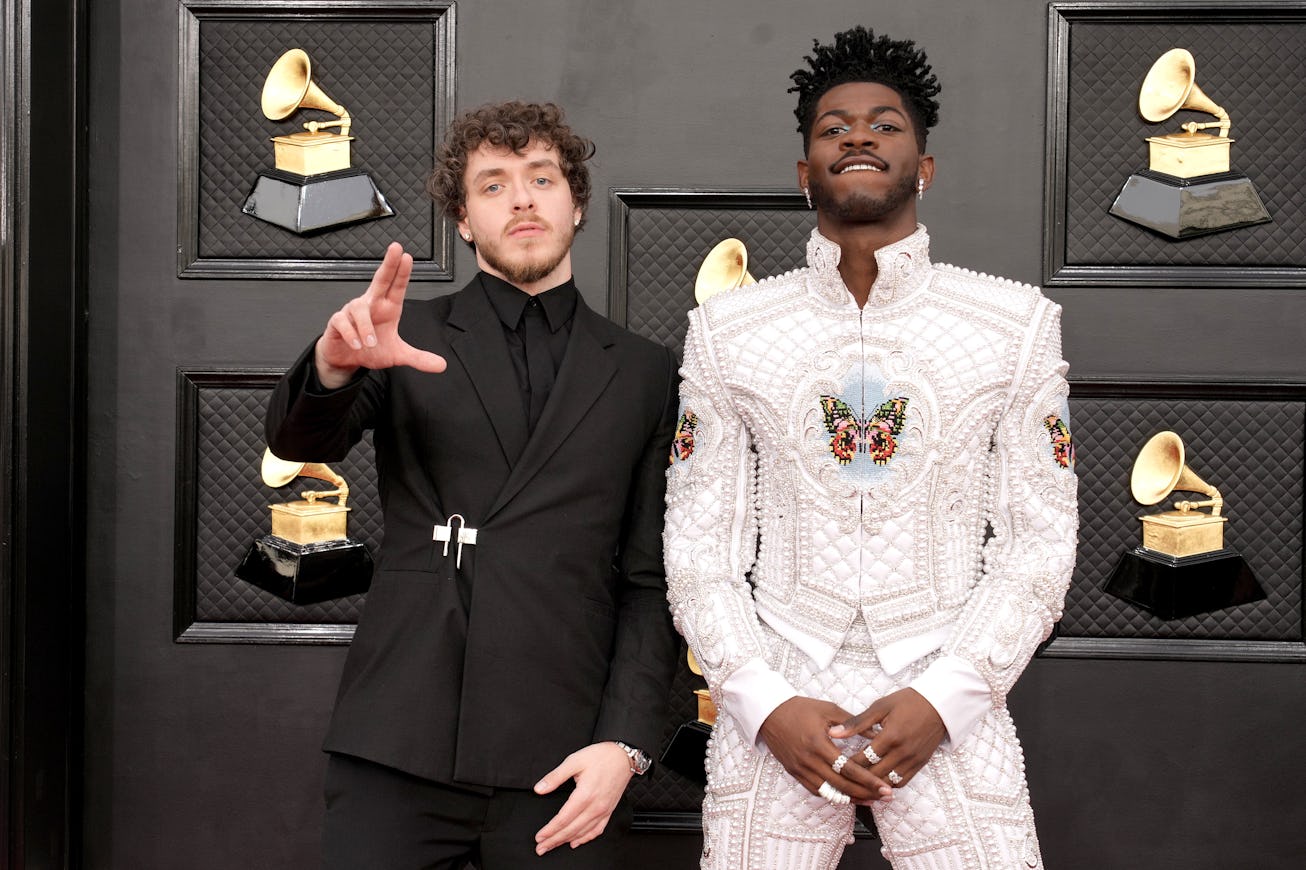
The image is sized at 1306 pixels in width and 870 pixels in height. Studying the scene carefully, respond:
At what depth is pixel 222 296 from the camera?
9.39 feet

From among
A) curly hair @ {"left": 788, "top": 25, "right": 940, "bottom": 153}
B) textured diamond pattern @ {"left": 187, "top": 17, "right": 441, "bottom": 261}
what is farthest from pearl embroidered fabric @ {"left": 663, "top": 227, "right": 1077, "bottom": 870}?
textured diamond pattern @ {"left": 187, "top": 17, "right": 441, "bottom": 261}

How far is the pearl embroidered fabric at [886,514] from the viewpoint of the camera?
1869 mm

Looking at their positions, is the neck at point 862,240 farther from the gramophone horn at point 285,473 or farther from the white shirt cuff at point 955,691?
the gramophone horn at point 285,473

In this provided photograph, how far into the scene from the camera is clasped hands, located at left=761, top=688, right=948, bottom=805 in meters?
1.78

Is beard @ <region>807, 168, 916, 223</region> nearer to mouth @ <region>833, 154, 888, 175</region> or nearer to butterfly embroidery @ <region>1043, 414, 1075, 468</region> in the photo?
mouth @ <region>833, 154, 888, 175</region>

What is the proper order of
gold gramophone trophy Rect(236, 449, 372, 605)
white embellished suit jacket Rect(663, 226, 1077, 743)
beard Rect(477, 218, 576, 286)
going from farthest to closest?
gold gramophone trophy Rect(236, 449, 372, 605)
beard Rect(477, 218, 576, 286)
white embellished suit jacket Rect(663, 226, 1077, 743)

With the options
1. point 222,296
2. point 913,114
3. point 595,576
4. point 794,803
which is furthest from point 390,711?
point 222,296

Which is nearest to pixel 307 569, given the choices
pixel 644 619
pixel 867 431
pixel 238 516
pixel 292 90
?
pixel 238 516

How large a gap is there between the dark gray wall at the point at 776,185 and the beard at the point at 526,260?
30.7 inches

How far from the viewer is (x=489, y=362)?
1.96 m

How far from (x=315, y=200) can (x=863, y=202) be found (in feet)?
4.62

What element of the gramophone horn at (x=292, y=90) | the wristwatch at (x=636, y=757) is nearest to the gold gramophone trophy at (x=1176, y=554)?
the wristwatch at (x=636, y=757)

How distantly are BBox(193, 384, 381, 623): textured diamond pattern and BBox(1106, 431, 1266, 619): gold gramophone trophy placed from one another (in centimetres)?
166

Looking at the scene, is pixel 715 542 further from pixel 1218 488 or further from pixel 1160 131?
pixel 1160 131
